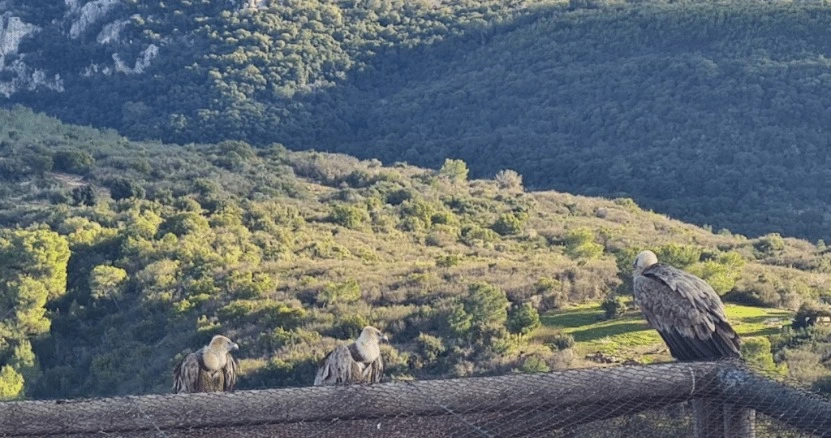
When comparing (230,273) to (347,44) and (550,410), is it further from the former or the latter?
(347,44)

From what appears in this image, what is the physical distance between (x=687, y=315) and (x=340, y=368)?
1941 mm

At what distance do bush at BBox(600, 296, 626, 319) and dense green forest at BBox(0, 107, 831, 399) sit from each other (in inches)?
2.1

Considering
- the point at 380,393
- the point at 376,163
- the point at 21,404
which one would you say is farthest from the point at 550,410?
the point at 376,163

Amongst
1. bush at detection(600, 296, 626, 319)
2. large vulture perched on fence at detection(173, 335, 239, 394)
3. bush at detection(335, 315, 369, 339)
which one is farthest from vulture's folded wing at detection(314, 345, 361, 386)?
bush at detection(335, 315, 369, 339)

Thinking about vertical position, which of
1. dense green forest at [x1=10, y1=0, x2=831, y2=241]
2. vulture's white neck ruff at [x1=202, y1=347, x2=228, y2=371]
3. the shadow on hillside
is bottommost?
the shadow on hillside

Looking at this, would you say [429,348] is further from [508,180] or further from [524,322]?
[508,180]

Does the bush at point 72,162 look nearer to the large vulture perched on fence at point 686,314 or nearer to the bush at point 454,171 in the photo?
the bush at point 454,171

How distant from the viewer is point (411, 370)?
20203 mm

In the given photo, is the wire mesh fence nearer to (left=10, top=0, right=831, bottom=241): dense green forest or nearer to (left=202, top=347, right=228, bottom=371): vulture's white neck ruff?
(left=202, top=347, right=228, bottom=371): vulture's white neck ruff

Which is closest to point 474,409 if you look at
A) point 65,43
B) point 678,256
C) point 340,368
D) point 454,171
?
point 340,368

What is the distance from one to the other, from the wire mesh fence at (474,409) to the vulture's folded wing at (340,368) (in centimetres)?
285

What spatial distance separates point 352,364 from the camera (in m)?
7.55

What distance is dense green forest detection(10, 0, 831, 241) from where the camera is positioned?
51.7 metres

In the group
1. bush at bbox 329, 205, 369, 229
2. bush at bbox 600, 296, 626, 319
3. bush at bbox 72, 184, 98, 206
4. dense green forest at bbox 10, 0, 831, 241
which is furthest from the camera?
dense green forest at bbox 10, 0, 831, 241
